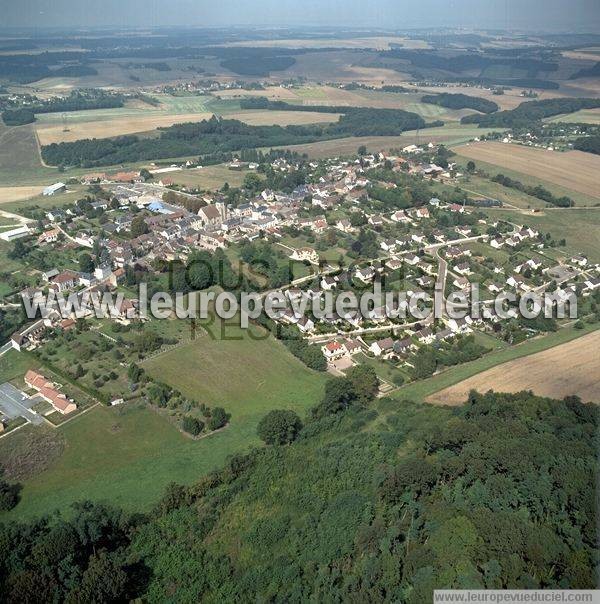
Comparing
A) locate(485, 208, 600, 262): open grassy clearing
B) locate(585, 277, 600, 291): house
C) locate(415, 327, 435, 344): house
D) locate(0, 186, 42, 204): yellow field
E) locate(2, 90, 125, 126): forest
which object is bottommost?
locate(485, 208, 600, 262): open grassy clearing

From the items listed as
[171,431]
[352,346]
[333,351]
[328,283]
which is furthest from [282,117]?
[171,431]

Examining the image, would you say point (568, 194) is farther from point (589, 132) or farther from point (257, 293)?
point (257, 293)

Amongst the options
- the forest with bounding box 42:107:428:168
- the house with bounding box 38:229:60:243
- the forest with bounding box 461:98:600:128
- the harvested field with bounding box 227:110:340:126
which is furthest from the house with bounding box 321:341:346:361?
the forest with bounding box 461:98:600:128

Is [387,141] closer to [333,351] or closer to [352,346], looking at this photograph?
[352,346]

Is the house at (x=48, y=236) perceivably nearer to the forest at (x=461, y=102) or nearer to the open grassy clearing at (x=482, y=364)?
the open grassy clearing at (x=482, y=364)

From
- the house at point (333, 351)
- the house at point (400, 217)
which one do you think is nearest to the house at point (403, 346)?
the house at point (333, 351)

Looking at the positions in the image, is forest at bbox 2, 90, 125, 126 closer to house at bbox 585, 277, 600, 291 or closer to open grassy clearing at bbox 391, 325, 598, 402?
house at bbox 585, 277, 600, 291

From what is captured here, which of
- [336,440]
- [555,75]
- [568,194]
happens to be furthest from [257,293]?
[555,75]
